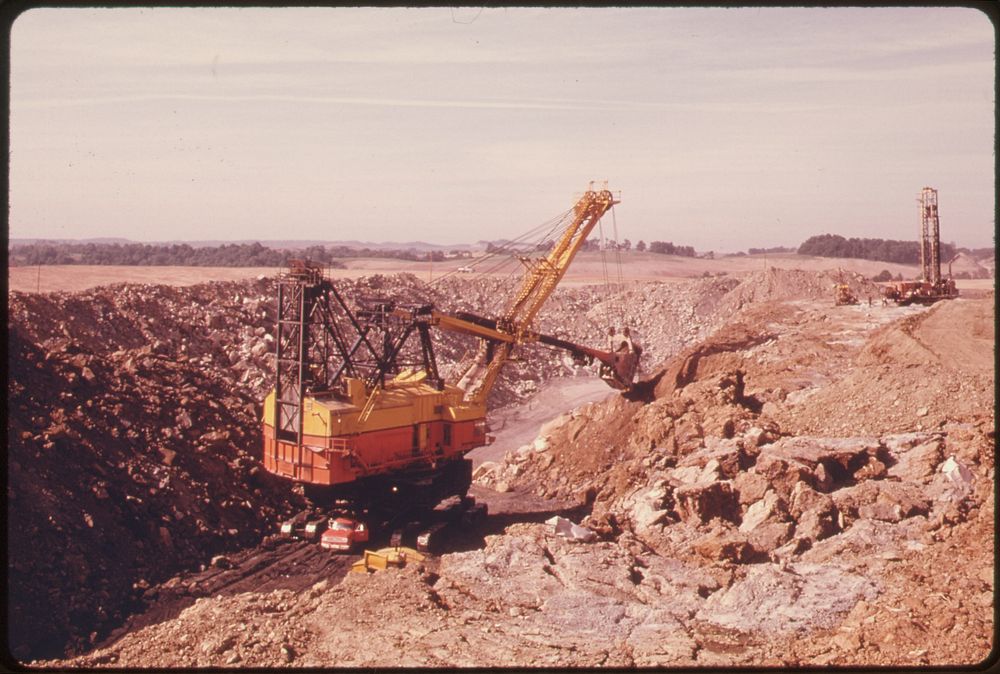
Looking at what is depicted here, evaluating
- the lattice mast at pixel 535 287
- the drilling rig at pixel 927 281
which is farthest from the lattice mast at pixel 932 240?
the lattice mast at pixel 535 287

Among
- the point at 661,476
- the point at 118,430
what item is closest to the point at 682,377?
the point at 661,476

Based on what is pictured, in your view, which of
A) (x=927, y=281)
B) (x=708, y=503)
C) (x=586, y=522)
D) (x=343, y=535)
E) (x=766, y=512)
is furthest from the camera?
(x=927, y=281)

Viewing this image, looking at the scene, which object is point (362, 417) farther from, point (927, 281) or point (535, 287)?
point (927, 281)

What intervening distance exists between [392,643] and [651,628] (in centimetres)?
362

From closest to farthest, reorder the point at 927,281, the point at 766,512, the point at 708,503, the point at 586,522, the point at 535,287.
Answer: the point at 766,512, the point at 708,503, the point at 586,522, the point at 535,287, the point at 927,281

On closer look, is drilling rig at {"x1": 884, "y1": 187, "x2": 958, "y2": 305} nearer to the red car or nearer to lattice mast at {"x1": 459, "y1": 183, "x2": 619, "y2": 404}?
lattice mast at {"x1": 459, "y1": 183, "x2": 619, "y2": 404}

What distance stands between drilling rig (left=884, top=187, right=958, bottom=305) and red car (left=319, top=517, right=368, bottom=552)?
22.6 metres

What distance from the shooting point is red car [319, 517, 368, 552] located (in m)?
17.5

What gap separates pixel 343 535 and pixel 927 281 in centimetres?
2407

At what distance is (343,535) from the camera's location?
17.5 m

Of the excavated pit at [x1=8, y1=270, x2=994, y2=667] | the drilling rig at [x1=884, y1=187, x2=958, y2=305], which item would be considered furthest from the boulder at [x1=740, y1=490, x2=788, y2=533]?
the drilling rig at [x1=884, y1=187, x2=958, y2=305]

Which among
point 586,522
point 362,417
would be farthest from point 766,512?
point 362,417

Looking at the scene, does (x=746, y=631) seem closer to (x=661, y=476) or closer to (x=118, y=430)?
(x=661, y=476)

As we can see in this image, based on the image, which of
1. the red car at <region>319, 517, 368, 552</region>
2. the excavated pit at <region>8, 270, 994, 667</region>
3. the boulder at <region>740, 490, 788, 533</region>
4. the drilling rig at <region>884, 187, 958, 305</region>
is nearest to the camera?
the excavated pit at <region>8, 270, 994, 667</region>
